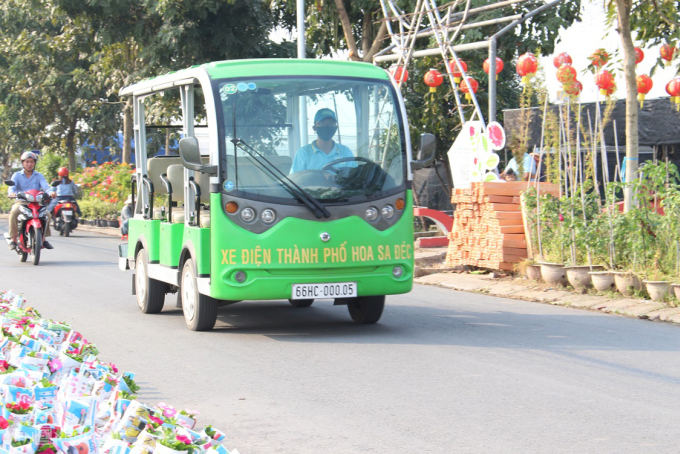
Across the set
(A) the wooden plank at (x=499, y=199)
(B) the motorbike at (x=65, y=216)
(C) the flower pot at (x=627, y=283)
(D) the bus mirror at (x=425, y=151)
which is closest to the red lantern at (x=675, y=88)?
(A) the wooden plank at (x=499, y=199)

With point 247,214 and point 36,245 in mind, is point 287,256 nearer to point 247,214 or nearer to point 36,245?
point 247,214

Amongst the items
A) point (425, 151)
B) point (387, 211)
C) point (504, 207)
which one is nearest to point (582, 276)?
point (504, 207)

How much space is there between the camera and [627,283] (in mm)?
10883

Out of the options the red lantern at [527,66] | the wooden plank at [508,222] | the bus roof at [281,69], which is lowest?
the wooden plank at [508,222]

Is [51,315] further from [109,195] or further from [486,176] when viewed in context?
[109,195]

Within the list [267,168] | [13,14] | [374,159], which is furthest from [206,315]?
[13,14]

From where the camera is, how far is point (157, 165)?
11.1 metres

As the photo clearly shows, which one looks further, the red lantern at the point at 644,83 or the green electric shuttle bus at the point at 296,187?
the red lantern at the point at 644,83

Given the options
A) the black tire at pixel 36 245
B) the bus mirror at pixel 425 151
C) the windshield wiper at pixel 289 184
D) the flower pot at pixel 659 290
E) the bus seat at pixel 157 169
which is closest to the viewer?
the windshield wiper at pixel 289 184

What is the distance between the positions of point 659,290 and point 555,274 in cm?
185

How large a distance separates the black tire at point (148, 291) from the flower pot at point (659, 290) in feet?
17.7

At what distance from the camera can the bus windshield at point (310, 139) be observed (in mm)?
8570

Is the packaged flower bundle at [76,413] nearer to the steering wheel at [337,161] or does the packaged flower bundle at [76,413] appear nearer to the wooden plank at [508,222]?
the steering wheel at [337,161]

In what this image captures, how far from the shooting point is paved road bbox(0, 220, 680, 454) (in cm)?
525
